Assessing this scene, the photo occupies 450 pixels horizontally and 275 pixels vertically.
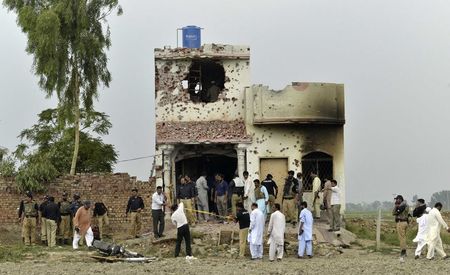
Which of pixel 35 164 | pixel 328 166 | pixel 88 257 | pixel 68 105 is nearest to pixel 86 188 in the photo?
pixel 35 164

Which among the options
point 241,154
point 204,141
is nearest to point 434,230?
point 241,154

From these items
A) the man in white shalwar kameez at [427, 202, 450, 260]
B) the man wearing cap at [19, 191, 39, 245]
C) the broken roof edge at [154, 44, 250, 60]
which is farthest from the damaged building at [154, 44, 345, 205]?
the man in white shalwar kameez at [427, 202, 450, 260]

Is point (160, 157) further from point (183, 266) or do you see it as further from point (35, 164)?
point (183, 266)

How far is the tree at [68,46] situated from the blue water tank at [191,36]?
2811 mm

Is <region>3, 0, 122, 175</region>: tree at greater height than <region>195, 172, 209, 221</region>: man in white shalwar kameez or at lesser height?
greater

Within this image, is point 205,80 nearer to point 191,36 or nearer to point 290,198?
point 191,36

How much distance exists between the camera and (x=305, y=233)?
21969 millimetres

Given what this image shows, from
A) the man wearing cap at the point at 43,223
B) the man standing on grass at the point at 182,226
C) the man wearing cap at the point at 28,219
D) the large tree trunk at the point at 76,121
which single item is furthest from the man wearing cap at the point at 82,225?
the large tree trunk at the point at 76,121

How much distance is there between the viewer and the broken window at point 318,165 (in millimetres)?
28156

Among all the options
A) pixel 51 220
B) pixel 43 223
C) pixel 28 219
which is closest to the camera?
pixel 51 220

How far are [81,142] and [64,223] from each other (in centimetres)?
914

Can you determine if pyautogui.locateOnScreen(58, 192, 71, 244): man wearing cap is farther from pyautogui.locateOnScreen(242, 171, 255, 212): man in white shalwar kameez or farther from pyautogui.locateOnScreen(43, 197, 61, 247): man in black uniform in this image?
pyautogui.locateOnScreen(242, 171, 255, 212): man in white shalwar kameez

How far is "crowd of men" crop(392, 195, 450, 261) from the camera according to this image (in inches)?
842

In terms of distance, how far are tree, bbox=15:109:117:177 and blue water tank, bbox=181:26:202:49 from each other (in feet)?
19.1
